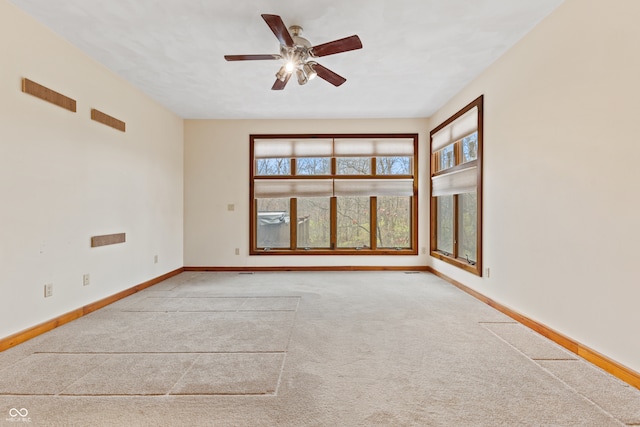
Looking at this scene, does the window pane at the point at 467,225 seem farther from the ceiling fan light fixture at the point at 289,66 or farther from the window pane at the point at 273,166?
the window pane at the point at 273,166

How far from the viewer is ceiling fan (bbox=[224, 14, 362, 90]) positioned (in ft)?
8.18

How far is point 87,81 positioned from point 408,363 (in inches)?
170

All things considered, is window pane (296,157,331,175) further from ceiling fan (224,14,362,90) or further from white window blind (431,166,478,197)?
ceiling fan (224,14,362,90)

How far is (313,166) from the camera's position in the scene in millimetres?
5797

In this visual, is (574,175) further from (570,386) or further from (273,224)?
(273,224)

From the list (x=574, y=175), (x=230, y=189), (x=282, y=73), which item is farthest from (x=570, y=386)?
(x=230, y=189)

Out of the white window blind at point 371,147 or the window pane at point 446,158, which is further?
the white window blind at point 371,147

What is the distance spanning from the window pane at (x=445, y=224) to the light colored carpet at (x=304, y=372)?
166 centimetres

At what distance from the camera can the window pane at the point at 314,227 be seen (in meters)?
5.84

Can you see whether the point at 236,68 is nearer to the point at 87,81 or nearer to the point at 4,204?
the point at 87,81

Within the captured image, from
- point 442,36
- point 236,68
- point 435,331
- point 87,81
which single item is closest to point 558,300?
point 435,331

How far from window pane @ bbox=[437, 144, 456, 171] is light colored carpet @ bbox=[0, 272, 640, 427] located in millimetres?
2369

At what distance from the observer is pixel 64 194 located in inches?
120

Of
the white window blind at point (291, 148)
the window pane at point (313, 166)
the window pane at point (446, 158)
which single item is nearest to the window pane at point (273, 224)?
the window pane at point (313, 166)
